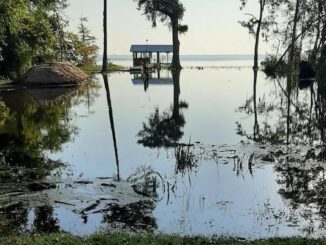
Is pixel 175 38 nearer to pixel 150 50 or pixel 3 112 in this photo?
pixel 150 50

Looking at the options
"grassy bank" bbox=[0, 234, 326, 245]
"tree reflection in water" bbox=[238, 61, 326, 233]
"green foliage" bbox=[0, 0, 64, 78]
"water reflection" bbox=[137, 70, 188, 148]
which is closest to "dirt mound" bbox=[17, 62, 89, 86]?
"green foliage" bbox=[0, 0, 64, 78]

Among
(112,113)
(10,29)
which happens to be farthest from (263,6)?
(112,113)

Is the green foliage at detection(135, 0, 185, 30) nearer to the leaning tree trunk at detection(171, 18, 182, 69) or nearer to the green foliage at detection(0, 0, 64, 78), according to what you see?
the leaning tree trunk at detection(171, 18, 182, 69)

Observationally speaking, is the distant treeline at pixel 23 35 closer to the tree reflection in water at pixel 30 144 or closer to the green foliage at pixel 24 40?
the green foliage at pixel 24 40

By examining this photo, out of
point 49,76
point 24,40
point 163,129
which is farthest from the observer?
point 24,40

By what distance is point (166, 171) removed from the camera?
1260 cm

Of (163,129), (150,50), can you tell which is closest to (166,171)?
(163,129)

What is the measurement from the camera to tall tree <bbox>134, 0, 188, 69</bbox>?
71.6 m

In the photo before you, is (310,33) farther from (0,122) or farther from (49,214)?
(49,214)

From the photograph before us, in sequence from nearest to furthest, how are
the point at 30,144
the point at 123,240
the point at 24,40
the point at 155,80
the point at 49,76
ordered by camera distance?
the point at 123,240
the point at 30,144
the point at 49,76
the point at 24,40
the point at 155,80

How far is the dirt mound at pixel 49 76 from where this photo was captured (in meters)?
39.1

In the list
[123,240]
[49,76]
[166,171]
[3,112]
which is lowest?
[166,171]

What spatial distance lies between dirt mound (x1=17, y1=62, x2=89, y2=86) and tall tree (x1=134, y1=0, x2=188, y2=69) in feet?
107

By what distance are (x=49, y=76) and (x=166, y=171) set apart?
94.5 feet
